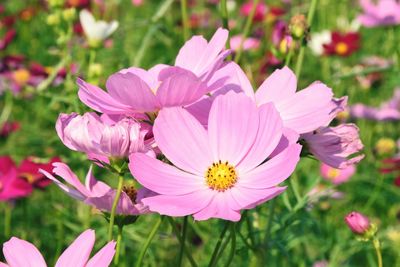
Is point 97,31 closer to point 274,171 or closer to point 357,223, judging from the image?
point 357,223

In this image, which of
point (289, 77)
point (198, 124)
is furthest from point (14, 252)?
point (289, 77)

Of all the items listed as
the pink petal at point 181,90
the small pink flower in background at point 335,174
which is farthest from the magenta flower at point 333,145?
the small pink flower in background at point 335,174

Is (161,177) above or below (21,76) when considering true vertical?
above

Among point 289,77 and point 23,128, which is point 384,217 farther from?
point 289,77

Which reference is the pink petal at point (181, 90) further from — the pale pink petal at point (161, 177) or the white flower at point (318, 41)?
the white flower at point (318, 41)

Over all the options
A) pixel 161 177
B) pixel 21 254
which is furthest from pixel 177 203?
pixel 21 254
